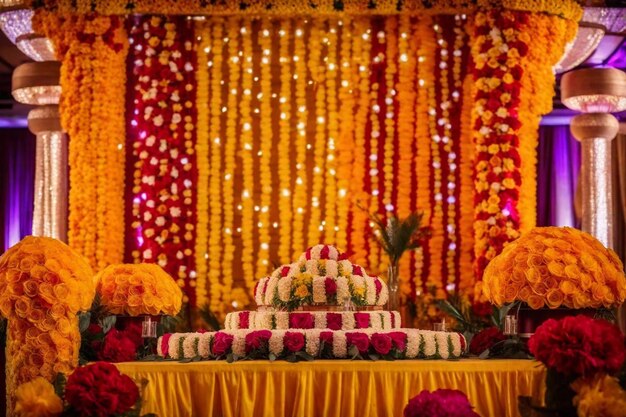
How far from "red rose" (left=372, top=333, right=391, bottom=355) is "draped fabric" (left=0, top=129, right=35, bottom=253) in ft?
35.8

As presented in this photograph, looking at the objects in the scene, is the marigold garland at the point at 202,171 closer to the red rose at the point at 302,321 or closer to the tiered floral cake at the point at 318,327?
the tiered floral cake at the point at 318,327

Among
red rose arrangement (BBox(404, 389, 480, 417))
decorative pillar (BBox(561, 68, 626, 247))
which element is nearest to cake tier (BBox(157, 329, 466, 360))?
red rose arrangement (BBox(404, 389, 480, 417))

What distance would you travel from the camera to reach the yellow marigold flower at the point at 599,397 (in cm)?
375

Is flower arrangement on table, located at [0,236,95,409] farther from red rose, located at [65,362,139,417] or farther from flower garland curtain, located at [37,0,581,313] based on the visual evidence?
flower garland curtain, located at [37,0,581,313]

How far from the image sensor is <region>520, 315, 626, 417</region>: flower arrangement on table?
3801 mm

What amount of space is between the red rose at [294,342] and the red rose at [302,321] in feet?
1.55

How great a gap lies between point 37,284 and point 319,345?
1481 millimetres

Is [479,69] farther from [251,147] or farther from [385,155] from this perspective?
[251,147]

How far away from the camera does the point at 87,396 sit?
4090 mm

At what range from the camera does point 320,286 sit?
5.93m

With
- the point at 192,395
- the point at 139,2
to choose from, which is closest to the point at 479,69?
the point at 139,2

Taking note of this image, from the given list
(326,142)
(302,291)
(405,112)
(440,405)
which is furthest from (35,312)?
(405,112)

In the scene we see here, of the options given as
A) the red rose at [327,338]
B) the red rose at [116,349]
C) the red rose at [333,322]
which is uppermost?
the red rose at [333,322]

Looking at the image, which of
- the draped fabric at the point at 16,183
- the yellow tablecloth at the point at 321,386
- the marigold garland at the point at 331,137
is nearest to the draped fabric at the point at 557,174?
the marigold garland at the point at 331,137
